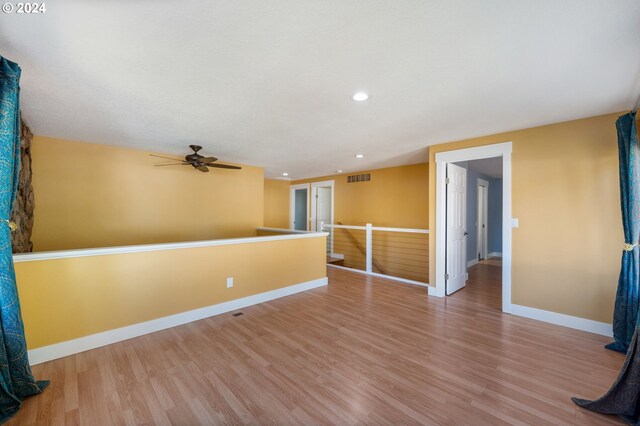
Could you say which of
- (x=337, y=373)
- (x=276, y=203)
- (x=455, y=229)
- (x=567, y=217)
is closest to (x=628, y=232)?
(x=567, y=217)

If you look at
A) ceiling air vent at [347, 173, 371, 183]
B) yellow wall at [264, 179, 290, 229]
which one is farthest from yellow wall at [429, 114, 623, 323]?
yellow wall at [264, 179, 290, 229]

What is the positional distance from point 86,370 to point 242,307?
1.71 meters

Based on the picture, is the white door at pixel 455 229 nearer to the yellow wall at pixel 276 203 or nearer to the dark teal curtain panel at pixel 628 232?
the dark teal curtain panel at pixel 628 232

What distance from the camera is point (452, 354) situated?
244 centimetres

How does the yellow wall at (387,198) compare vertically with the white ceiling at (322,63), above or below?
below

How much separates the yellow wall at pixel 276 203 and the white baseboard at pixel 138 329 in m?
4.50

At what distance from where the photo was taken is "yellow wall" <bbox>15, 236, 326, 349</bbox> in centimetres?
238

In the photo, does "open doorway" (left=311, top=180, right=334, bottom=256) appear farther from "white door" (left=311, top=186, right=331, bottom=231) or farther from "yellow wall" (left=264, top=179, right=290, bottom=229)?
"yellow wall" (left=264, top=179, right=290, bottom=229)

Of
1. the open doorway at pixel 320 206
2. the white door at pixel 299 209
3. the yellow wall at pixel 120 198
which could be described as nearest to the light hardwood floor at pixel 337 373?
the yellow wall at pixel 120 198

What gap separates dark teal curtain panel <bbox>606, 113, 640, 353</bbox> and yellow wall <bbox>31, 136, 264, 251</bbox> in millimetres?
5844

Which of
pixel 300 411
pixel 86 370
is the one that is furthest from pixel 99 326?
pixel 300 411

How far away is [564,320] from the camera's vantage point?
305cm

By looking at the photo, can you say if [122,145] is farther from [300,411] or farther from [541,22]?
[541,22]

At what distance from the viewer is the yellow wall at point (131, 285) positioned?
2.38 m
